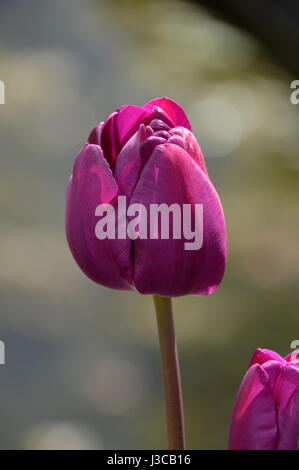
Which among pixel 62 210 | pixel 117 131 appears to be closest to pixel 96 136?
pixel 117 131

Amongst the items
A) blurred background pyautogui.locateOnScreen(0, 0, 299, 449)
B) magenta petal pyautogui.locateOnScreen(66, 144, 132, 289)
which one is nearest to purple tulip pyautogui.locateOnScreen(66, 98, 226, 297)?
magenta petal pyautogui.locateOnScreen(66, 144, 132, 289)

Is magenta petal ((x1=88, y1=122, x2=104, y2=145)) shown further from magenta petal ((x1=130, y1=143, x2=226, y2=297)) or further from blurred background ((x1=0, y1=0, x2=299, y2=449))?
blurred background ((x1=0, y1=0, x2=299, y2=449))

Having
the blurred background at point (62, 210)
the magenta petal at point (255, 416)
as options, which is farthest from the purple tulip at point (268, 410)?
the blurred background at point (62, 210)

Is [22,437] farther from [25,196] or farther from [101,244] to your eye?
[101,244]

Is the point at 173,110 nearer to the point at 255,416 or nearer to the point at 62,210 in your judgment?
the point at 255,416

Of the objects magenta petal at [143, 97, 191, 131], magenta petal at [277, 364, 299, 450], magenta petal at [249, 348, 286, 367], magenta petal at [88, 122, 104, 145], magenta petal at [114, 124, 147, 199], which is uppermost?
magenta petal at [143, 97, 191, 131]

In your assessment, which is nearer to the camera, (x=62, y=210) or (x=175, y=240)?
(x=175, y=240)
